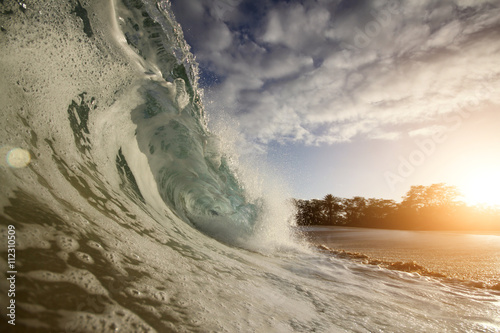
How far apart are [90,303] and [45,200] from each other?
771mm

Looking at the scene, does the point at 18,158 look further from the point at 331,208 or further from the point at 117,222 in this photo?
the point at 331,208

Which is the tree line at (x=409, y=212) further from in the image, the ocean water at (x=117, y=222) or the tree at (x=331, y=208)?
the ocean water at (x=117, y=222)

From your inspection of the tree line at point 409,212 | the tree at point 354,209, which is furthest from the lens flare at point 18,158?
the tree at point 354,209

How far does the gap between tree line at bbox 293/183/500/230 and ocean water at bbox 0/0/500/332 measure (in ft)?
55.2

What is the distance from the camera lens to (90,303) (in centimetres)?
77

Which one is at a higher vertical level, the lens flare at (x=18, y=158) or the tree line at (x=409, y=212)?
the tree line at (x=409, y=212)

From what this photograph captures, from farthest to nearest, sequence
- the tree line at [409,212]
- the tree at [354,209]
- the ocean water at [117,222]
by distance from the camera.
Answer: the tree at [354,209], the tree line at [409,212], the ocean water at [117,222]

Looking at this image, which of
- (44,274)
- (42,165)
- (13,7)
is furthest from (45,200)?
(13,7)

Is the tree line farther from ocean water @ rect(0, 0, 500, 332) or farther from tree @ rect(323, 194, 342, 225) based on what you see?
ocean water @ rect(0, 0, 500, 332)

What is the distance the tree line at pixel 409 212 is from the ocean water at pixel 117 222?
1681 centimetres

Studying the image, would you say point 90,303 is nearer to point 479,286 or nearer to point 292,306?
point 292,306

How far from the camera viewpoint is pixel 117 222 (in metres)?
1.73

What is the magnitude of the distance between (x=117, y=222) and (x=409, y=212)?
29611 millimetres

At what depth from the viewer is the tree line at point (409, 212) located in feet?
66.9
